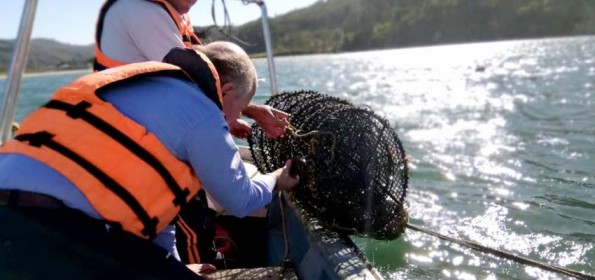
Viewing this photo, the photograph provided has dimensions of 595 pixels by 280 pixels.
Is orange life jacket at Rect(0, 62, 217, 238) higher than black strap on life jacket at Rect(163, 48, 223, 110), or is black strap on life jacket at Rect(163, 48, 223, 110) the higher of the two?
black strap on life jacket at Rect(163, 48, 223, 110)

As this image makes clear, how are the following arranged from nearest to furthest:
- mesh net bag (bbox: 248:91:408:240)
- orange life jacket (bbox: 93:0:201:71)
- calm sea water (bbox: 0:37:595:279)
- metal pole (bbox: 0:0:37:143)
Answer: orange life jacket (bbox: 93:0:201:71), mesh net bag (bbox: 248:91:408:240), metal pole (bbox: 0:0:37:143), calm sea water (bbox: 0:37:595:279)

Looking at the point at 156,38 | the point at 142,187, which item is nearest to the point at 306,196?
the point at 156,38

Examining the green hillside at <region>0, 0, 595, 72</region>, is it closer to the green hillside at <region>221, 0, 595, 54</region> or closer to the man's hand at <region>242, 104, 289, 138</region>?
the green hillside at <region>221, 0, 595, 54</region>

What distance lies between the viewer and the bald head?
2.37 metres

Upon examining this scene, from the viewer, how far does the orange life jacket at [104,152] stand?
198 centimetres

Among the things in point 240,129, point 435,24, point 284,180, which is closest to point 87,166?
point 284,180

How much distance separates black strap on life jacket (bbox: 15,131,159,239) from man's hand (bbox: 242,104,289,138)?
4.48 feet

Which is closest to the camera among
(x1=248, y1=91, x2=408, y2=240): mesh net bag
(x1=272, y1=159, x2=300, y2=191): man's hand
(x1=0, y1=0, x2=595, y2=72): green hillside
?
(x1=272, y1=159, x2=300, y2=191): man's hand

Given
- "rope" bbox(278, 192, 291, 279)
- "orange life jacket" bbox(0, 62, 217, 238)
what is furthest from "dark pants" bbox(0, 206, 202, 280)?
"rope" bbox(278, 192, 291, 279)

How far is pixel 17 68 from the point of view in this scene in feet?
14.0

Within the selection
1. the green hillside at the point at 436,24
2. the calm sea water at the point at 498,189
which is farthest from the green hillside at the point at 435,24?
the calm sea water at the point at 498,189

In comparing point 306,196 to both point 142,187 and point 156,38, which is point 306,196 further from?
point 142,187

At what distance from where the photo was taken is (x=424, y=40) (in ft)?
414

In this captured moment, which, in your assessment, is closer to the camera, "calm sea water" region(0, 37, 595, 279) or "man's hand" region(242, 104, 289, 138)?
A: "man's hand" region(242, 104, 289, 138)
